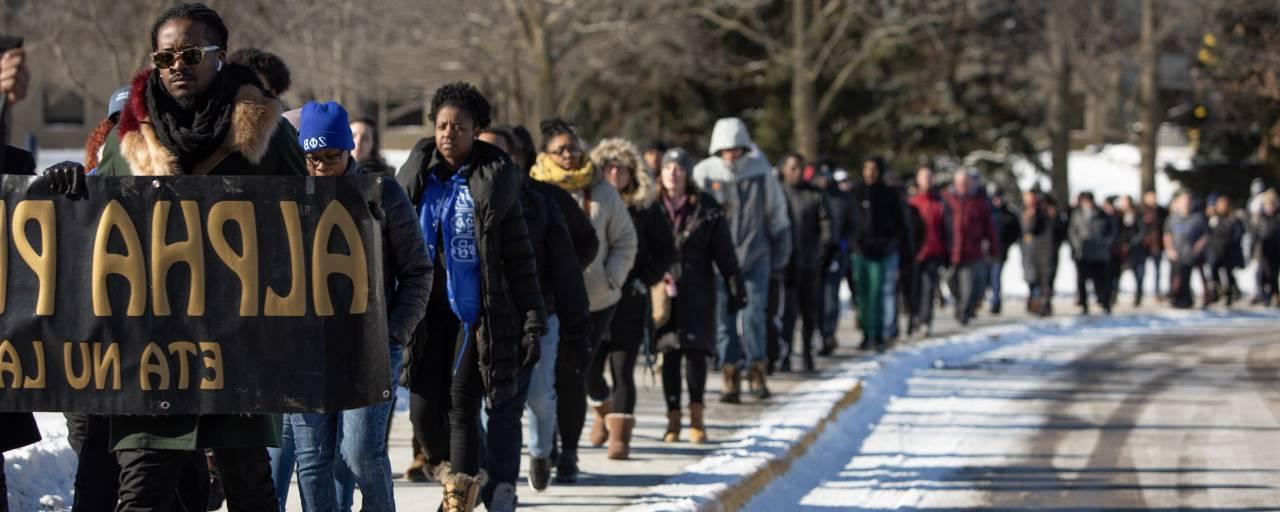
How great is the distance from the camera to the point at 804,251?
1553 centimetres

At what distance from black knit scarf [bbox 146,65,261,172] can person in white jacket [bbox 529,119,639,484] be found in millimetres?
3716

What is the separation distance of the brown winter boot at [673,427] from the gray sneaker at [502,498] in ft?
11.5

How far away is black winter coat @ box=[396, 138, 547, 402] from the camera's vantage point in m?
6.88

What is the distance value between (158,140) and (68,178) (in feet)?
0.82

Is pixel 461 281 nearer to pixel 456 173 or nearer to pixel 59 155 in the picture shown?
pixel 456 173

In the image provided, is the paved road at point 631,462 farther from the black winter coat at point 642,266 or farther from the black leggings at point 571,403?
the black winter coat at point 642,266

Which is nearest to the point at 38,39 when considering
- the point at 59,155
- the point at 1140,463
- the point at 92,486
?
the point at 1140,463

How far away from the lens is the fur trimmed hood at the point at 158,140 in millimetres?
5035

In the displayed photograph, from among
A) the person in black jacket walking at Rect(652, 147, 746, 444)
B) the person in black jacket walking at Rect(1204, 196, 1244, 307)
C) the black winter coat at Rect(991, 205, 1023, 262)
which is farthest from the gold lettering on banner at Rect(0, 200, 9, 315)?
the person in black jacket walking at Rect(1204, 196, 1244, 307)

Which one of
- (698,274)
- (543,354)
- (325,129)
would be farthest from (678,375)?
(325,129)

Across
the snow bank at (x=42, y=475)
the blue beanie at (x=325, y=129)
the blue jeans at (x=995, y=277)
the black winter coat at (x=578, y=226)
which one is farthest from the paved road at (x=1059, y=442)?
the blue jeans at (x=995, y=277)

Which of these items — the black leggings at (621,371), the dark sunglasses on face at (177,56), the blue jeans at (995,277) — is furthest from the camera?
the blue jeans at (995,277)

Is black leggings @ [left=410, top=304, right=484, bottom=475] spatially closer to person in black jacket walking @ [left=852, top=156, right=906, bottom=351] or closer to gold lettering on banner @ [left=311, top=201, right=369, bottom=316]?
gold lettering on banner @ [left=311, top=201, right=369, bottom=316]

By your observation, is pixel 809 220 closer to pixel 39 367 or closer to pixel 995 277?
pixel 995 277
